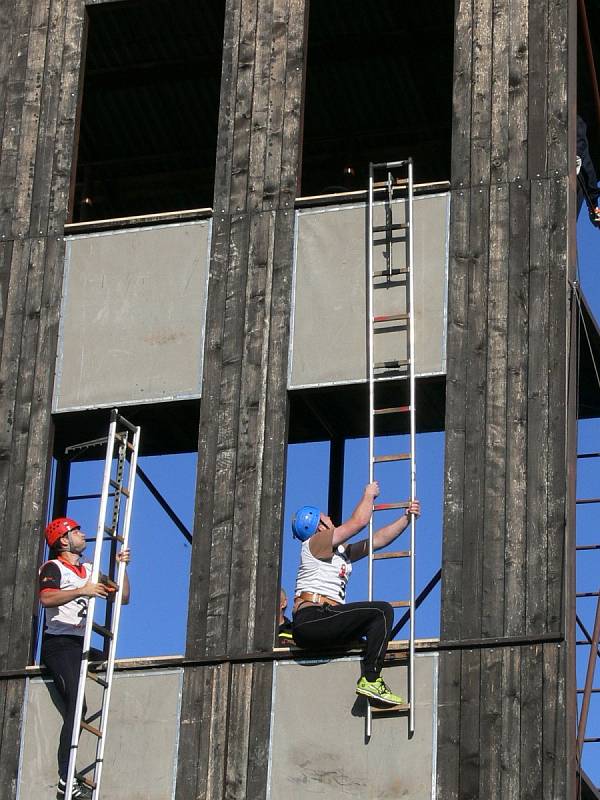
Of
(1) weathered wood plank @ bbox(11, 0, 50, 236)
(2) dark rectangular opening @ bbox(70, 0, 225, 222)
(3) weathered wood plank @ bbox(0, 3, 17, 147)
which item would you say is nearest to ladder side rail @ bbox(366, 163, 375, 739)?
(1) weathered wood plank @ bbox(11, 0, 50, 236)

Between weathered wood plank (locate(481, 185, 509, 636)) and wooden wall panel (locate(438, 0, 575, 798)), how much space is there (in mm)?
12

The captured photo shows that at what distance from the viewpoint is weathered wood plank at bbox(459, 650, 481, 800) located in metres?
16.4

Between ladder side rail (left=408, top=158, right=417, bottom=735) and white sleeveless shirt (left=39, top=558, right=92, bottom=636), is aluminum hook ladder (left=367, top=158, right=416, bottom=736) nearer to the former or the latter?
ladder side rail (left=408, top=158, right=417, bottom=735)

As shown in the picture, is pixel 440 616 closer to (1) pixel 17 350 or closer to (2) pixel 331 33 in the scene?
(1) pixel 17 350

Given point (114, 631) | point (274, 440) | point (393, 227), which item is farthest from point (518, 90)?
point (114, 631)

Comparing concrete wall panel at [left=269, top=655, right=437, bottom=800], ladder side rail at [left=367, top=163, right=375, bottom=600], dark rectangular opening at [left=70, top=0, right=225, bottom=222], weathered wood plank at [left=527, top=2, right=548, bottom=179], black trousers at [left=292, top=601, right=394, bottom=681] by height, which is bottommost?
concrete wall panel at [left=269, top=655, right=437, bottom=800]

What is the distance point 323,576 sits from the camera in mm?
17344

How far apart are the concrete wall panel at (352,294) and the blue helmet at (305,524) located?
1238 mm

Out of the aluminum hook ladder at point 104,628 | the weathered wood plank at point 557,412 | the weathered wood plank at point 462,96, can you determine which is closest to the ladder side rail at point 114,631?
the aluminum hook ladder at point 104,628

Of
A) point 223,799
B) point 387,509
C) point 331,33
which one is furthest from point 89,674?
point 331,33

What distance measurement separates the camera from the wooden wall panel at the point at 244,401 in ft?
56.5

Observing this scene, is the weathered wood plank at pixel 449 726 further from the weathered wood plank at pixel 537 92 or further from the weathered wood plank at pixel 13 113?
the weathered wood plank at pixel 13 113

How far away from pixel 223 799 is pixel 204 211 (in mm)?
5624

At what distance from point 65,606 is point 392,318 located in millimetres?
3809
